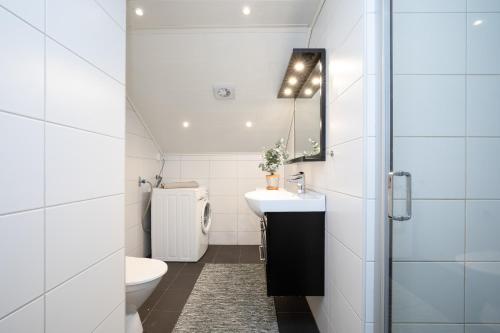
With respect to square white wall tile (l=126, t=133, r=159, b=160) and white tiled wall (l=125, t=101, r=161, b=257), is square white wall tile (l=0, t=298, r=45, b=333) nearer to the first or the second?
white tiled wall (l=125, t=101, r=161, b=257)

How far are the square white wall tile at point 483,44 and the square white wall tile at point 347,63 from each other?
368 mm

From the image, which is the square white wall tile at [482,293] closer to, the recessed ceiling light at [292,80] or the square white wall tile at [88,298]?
the square white wall tile at [88,298]

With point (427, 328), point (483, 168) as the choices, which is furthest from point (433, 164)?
point (427, 328)

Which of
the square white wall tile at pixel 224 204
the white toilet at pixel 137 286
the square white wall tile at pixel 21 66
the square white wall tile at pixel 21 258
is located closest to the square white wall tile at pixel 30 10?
the square white wall tile at pixel 21 66

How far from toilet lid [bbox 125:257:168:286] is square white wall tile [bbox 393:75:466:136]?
4.92ft

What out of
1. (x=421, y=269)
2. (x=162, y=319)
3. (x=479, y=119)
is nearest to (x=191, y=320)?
(x=162, y=319)

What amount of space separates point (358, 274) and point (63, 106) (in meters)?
1.31

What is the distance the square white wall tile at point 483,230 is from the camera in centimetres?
67

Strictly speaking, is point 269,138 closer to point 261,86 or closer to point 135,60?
point 261,86

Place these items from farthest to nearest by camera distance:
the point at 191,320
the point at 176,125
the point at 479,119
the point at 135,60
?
the point at 176,125 → the point at 135,60 → the point at 191,320 → the point at 479,119

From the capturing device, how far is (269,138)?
10.9 ft

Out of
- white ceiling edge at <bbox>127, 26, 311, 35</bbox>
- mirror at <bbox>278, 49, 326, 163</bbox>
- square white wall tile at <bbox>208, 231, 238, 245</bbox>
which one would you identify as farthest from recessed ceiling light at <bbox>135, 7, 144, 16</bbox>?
square white wall tile at <bbox>208, 231, 238, 245</bbox>

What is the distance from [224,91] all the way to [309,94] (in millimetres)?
1051

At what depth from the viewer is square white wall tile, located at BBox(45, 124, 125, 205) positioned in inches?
30.6
